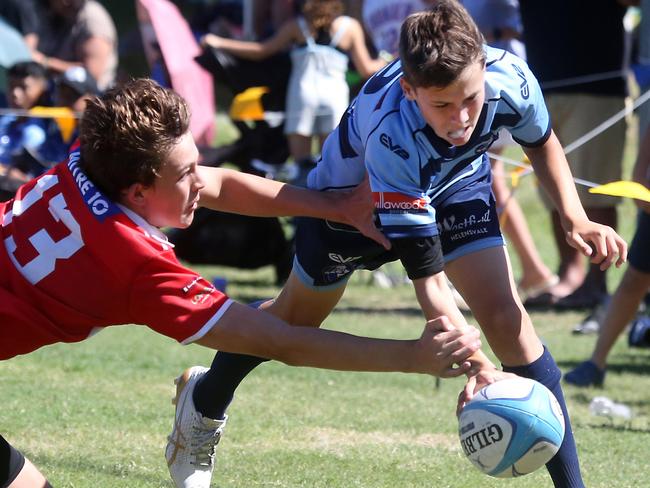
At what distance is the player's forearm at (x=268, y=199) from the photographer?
12.9ft

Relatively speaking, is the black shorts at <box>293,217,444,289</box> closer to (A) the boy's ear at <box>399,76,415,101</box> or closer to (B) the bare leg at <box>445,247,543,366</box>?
(B) the bare leg at <box>445,247,543,366</box>

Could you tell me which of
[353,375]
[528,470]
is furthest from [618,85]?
[528,470]

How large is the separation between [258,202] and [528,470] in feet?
4.17

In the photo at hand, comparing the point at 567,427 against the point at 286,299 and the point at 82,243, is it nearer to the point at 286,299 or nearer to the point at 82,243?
the point at 286,299

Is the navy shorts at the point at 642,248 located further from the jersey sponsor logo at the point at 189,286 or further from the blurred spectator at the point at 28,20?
the blurred spectator at the point at 28,20

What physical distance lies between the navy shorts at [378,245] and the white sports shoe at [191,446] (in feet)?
2.09

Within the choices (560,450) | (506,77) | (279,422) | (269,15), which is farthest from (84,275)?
(269,15)

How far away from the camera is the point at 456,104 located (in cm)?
361

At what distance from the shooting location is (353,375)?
6539 mm

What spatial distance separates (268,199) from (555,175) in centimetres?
99

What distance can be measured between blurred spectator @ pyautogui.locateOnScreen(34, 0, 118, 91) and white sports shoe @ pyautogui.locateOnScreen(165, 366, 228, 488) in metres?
6.04

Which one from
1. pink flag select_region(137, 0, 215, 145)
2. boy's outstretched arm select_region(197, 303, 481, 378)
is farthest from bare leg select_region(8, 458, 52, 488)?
pink flag select_region(137, 0, 215, 145)

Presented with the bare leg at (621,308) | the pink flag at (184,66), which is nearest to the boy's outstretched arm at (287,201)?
the bare leg at (621,308)

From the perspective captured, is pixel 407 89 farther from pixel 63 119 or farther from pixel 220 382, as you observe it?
pixel 63 119
